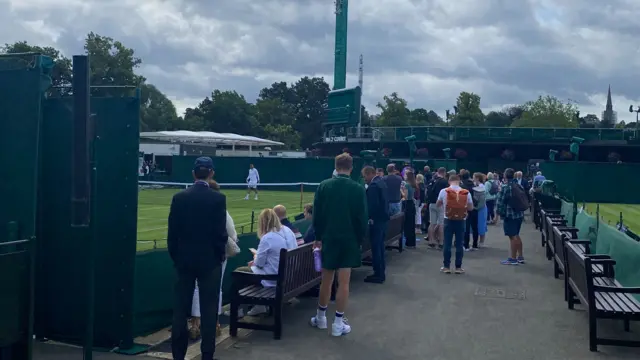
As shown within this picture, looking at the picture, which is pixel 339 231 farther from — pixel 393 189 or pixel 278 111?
pixel 278 111

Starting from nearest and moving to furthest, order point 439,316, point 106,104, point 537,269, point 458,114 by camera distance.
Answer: point 106,104
point 439,316
point 537,269
point 458,114

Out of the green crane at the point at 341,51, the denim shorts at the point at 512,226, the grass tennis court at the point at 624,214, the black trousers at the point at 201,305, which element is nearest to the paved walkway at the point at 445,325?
the black trousers at the point at 201,305

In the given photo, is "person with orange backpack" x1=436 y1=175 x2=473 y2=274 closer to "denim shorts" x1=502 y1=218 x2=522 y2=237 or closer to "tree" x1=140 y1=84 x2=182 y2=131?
"denim shorts" x1=502 y1=218 x2=522 y2=237

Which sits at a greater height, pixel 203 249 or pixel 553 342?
pixel 203 249

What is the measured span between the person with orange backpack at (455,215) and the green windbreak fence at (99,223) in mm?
6454

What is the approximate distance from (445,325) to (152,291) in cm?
356

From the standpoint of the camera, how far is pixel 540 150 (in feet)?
158

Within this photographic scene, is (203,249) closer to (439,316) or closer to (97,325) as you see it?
(97,325)

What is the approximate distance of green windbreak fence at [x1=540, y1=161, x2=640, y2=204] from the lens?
33803 millimetres

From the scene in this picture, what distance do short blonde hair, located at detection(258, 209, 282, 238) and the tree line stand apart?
6299 cm

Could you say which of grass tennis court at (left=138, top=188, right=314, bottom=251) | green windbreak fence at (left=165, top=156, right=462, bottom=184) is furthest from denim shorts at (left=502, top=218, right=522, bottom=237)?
green windbreak fence at (left=165, top=156, right=462, bottom=184)

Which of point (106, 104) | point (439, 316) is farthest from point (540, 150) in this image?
point (106, 104)

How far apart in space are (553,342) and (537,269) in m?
5.31

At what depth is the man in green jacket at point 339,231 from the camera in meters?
7.48
